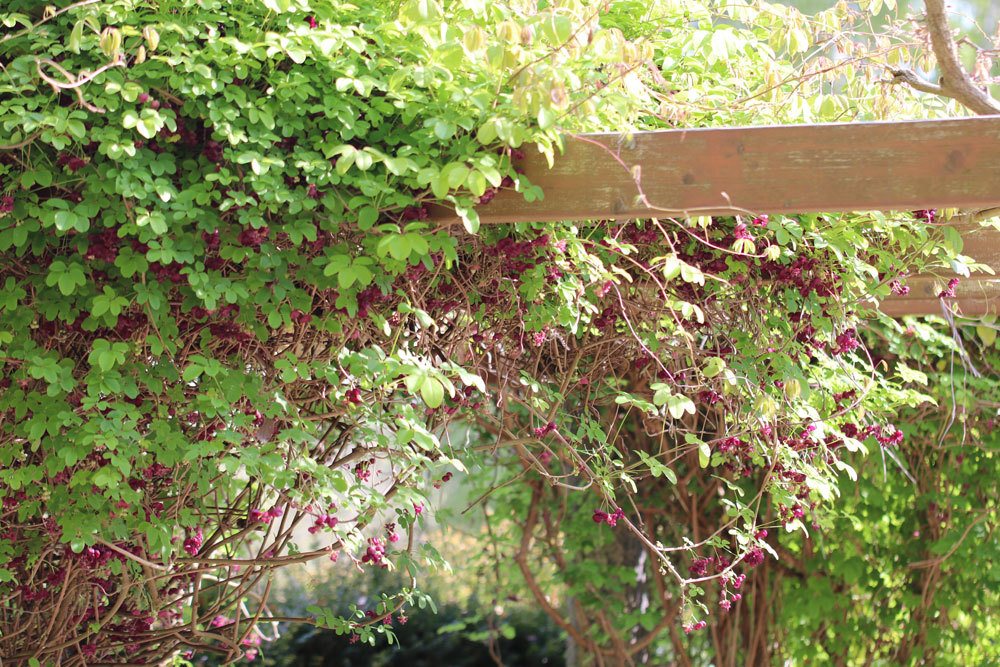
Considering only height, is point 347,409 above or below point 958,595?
above

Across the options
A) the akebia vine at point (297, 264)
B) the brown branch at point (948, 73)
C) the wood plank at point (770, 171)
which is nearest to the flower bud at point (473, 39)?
the akebia vine at point (297, 264)

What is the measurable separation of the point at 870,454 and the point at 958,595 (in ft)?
2.00

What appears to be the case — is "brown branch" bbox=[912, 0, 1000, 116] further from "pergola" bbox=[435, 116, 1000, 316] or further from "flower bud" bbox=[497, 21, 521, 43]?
"flower bud" bbox=[497, 21, 521, 43]

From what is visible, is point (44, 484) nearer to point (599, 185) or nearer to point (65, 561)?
point (65, 561)

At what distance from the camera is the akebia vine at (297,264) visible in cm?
164

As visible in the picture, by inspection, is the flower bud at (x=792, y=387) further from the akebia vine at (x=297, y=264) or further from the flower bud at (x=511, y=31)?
the flower bud at (x=511, y=31)

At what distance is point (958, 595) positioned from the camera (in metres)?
3.77

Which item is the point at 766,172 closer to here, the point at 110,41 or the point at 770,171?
the point at 770,171

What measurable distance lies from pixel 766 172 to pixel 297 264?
82cm

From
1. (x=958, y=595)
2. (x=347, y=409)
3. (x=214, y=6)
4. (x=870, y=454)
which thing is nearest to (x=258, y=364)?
(x=347, y=409)

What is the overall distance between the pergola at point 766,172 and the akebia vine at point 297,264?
0.07 meters

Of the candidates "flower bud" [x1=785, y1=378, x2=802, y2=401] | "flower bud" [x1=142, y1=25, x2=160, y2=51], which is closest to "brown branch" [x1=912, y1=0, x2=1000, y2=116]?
"flower bud" [x1=785, y1=378, x2=802, y2=401]

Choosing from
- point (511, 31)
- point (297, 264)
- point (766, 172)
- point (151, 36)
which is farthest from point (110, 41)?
point (766, 172)

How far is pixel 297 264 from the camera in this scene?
178cm
